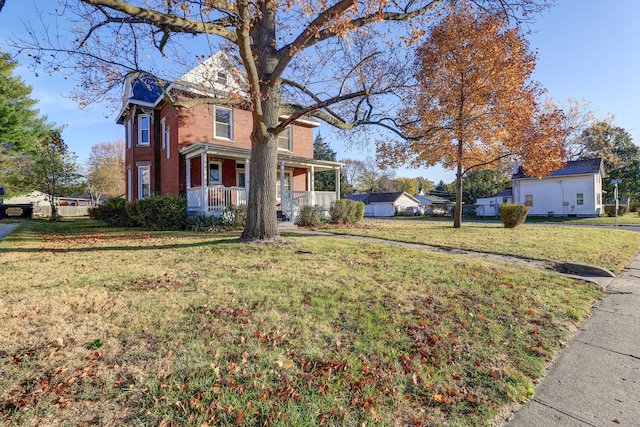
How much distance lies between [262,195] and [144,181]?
535 inches

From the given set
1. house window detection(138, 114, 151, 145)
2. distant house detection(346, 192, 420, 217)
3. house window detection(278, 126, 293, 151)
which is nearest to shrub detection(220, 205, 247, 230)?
house window detection(278, 126, 293, 151)

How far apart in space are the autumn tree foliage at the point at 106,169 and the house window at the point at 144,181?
3056 cm

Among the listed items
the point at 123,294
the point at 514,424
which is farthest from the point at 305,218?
the point at 514,424

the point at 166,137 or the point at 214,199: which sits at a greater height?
the point at 166,137

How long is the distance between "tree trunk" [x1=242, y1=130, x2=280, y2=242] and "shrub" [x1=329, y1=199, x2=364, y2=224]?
8118 millimetres

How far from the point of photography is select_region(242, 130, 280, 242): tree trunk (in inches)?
328

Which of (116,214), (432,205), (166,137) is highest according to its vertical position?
(166,137)

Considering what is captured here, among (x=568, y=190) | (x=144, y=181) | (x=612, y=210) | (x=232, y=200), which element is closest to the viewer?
(x=232, y=200)

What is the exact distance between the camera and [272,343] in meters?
3.05

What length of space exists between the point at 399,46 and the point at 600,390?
9.03 meters

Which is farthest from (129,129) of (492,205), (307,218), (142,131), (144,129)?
(492,205)

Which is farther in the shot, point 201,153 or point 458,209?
point 458,209

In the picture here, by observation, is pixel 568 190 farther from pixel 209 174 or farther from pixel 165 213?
pixel 165 213

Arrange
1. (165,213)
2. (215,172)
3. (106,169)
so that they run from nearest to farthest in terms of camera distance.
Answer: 1. (165,213)
2. (215,172)
3. (106,169)
